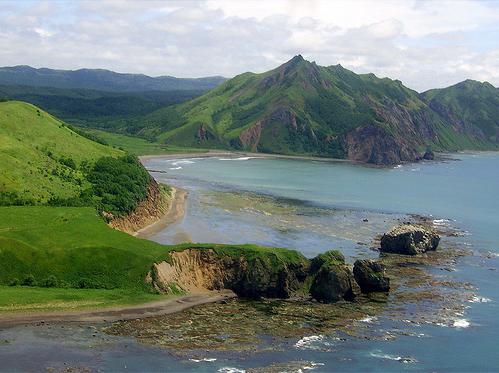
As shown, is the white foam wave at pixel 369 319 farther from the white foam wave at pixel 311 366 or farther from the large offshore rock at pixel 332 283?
the white foam wave at pixel 311 366

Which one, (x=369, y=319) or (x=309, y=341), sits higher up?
(x=369, y=319)

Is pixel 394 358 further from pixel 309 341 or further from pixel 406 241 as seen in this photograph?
pixel 406 241

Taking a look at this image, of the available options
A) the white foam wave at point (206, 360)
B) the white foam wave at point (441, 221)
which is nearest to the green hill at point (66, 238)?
the white foam wave at point (206, 360)

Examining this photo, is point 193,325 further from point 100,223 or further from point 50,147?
point 50,147

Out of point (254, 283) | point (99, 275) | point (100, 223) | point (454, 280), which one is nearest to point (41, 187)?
point (100, 223)

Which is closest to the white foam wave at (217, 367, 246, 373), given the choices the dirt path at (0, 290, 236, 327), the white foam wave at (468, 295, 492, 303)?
the dirt path at (0, 290, 236, 327)

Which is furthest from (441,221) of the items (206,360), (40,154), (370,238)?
(206,360)
